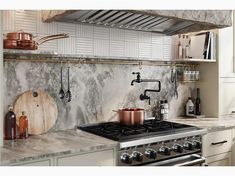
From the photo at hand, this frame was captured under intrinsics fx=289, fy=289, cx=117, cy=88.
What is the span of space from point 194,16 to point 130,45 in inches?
29.2

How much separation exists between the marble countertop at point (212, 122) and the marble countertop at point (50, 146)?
1.05 metres

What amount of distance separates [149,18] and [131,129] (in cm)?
98

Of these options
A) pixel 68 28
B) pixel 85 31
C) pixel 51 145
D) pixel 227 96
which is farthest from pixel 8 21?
pixel 227 96

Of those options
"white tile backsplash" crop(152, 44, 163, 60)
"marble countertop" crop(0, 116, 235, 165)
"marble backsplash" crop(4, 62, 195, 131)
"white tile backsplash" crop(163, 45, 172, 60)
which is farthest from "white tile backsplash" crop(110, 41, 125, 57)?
"marble countertop" crop(0, 116, 235, 165)

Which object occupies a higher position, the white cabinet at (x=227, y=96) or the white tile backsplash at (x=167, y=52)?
the white tile backsplash at (x=167, y=52)

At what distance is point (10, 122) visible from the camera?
209 centimetres

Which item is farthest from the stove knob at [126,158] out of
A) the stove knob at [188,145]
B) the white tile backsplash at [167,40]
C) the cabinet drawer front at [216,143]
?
the white tile backsplash at [167,40]

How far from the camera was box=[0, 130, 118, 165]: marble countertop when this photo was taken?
1669mm

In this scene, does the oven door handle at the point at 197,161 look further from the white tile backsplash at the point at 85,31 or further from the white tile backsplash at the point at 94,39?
the white tile backsplash at the point at 85,31

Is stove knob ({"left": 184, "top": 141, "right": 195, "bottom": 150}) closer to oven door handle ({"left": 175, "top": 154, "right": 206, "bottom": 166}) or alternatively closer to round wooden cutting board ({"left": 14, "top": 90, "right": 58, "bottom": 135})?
oven door handle ({"left": 175, "top": 154, "right": 206, "bottom": 166})

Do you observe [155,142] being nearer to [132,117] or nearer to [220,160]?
[132,117]

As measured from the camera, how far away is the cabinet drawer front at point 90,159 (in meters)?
1.81

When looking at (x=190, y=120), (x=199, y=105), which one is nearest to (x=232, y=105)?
(x=199, y=105)
